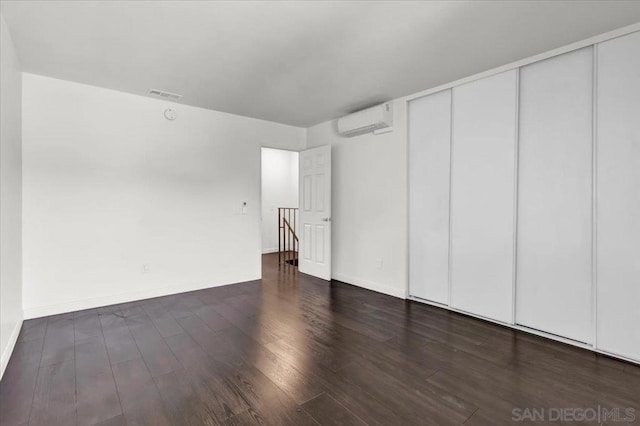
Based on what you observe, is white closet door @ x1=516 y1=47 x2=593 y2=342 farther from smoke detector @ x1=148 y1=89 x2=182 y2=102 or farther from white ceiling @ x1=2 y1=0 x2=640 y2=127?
smoke detector @ x1=148 y1=89 x2=182 y2=102

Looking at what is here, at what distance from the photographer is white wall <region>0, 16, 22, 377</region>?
86.0 inches

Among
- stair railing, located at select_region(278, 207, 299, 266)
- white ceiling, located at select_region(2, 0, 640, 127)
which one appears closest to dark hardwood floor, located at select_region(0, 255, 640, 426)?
white ceiling, located at select_region(2, 0, 640, 127)

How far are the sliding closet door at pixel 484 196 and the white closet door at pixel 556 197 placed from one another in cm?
10

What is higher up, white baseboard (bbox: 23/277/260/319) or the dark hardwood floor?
white baseboard (bbox: 23/277/260/319)

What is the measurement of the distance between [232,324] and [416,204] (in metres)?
2.46

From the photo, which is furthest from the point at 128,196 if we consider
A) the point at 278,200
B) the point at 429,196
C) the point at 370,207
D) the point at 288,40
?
the point at 278,200

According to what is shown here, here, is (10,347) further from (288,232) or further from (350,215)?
(288,232)

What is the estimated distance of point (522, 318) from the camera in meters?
2.82

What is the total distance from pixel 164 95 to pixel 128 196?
1.29m

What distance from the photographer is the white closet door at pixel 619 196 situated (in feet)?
7.34

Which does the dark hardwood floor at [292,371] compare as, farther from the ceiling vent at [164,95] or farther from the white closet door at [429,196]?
the ceiling vent at [164,95]

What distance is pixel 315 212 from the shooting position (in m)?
4.88

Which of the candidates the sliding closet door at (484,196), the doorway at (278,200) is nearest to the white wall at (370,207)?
the sliding closet door at (484,196)

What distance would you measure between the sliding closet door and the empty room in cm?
2
